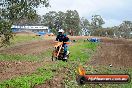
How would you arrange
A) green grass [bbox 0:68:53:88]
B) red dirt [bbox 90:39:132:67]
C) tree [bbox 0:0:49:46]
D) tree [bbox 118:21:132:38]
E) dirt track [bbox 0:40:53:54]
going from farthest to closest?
tree [bbox 118:21:132:38], dirt track [bbox 0:40:53:54], red dirt [bbox 90:39:132:67], tree [bbox 0:0:49:46], green grass [bbox 0:68:53:88]

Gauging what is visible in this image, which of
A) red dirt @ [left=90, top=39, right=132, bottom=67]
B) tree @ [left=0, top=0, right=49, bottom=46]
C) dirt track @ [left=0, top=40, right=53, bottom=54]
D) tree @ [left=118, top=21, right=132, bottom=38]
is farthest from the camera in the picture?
tree @ [left=118, top=21, right=132, bottom=38]

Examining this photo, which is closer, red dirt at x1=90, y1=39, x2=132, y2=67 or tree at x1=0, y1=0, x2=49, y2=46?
tree at x1=0, y1=0, x2=49, y2=46

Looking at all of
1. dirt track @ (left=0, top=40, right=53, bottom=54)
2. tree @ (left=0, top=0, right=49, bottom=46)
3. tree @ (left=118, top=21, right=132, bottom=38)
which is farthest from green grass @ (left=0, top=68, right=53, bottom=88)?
tree @ (left=118, top=21, right=132, bottom=38)

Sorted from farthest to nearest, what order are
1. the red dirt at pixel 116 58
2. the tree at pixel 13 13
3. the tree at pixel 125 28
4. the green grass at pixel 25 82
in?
the tree at pixel 125 28, the red dirt at pixel 116 58, the tree at pixel 13 13, the green grass at pixel 25 82

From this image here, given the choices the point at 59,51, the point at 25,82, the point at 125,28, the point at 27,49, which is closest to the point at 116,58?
the point at 59,51

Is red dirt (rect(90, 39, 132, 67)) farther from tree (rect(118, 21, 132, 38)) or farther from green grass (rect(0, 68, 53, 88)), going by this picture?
tree (rect(118, 21, 132, 38))

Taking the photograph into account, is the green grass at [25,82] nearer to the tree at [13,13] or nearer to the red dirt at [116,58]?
the tree at [13,13]

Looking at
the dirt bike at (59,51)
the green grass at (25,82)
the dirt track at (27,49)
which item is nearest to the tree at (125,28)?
the dirt track at (27,49)

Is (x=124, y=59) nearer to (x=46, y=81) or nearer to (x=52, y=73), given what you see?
(x=52, y=73)

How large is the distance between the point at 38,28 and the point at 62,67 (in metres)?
124

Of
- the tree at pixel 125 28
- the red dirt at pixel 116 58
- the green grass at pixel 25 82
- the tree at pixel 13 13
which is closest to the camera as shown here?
the green grass at pixel 25 82

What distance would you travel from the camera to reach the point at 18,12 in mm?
20172

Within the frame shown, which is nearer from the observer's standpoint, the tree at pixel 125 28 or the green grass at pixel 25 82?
the green grass at pixel 25 82

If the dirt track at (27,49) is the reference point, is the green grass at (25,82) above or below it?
above
